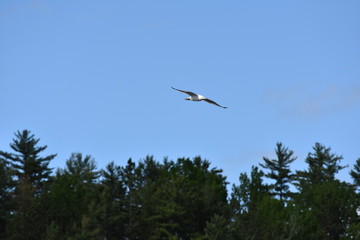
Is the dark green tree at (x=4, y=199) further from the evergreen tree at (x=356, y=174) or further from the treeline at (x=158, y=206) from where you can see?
the evergreen tree at (x=356, y=174)

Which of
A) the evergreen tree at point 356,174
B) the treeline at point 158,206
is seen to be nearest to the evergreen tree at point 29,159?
the treeline at point 158,206

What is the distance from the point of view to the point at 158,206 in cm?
7781

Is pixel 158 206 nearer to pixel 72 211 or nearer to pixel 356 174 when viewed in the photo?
pixel 72 211

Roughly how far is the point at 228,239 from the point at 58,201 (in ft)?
79.3

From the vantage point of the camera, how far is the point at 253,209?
9344cm

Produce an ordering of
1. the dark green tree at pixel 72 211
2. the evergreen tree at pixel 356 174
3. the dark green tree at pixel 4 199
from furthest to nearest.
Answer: the evergreen tree at pixel 356 174 → the dark green tree at pixel 4 199 → the dark green tree at pixel 72 211

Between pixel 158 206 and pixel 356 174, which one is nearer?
pixel 158 206

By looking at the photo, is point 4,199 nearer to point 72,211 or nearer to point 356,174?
point 72,211

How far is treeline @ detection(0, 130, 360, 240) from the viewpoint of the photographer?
246 ft

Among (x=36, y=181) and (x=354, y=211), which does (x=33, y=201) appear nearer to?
(x=36, y=181)

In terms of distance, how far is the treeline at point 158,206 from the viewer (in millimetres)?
75125

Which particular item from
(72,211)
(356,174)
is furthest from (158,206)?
(356,174)

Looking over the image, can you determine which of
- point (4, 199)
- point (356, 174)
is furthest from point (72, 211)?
point (356, 174)

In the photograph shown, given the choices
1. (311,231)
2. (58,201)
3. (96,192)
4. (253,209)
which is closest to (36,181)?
(58,201)
